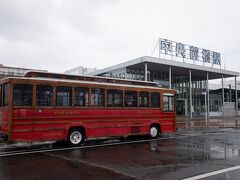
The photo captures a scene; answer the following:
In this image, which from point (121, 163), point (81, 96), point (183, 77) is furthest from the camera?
point (183, 77)

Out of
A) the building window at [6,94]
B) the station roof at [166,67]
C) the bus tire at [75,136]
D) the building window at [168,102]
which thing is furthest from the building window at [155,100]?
the station roof at [166,67]

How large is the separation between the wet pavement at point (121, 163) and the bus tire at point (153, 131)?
4.15 meters

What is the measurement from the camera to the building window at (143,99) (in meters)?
15.5

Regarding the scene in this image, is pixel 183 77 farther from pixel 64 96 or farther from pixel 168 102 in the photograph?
pixel 64 96

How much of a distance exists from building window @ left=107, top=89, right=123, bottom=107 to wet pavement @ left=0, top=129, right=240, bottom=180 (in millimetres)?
2887

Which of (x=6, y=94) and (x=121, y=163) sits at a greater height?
(x=6, y=94)

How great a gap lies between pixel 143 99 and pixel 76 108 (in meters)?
4.21

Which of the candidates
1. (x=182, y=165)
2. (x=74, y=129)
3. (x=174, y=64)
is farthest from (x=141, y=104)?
(x=174, y=64)

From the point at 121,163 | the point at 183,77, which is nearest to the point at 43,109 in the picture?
the point at 121,163

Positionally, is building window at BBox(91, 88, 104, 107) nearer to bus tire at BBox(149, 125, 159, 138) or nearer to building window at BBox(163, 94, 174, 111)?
bus tire at BBox(149, 125, 159, 138)

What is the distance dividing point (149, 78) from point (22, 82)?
2719cm

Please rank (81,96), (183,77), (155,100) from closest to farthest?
(81,96), (155,100), (183,77)

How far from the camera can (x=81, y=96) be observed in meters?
13.2

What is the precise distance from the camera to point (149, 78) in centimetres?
3762
